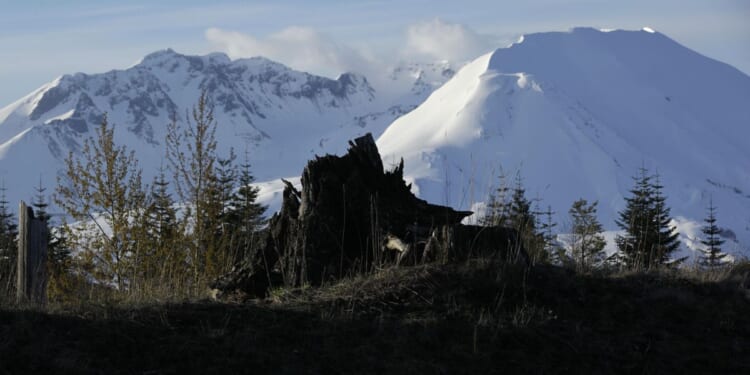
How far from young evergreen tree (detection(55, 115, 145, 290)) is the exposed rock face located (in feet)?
24.9

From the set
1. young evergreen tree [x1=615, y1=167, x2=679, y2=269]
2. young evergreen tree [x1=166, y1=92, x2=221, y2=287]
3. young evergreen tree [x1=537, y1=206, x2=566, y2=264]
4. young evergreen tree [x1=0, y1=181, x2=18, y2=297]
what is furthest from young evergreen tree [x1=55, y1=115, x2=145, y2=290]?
young evergreen tree [x1=615, y1=167, x2=679, y2=269]

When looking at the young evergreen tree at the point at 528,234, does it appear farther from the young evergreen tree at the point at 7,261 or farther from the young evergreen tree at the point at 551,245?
the young evergreen tree at the point at 7,261

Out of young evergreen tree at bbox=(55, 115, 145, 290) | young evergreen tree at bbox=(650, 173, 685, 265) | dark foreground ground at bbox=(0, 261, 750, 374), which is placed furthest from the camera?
young evergreen tree at bbox=(55, 115, 145, 290)

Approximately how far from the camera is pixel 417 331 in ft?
21.7

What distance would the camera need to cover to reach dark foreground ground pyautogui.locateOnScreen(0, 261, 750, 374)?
237 inches

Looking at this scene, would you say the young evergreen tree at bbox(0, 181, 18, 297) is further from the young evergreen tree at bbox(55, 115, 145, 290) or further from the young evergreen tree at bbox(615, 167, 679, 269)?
the young evergreen tree at bbox(615, 167, 679, 269)

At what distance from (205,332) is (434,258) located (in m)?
2.44

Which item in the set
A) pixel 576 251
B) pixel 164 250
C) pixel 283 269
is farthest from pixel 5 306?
pixel 164 250

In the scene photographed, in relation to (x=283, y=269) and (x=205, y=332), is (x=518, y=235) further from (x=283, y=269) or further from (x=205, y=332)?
(x=205, y=332)

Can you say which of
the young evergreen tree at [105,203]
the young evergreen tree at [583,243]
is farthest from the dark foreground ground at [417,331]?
the young evergreen tree at [105,203]

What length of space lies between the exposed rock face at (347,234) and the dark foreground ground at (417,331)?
0.46 meters

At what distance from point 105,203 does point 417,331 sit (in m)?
11.5

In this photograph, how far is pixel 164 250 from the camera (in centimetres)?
1520

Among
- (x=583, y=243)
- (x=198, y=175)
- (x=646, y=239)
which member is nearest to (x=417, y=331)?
(x=583, y=243)
